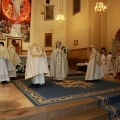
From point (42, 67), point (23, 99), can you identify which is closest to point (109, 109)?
point (23, 99)

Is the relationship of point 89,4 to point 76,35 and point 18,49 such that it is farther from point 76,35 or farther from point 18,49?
point 18,49

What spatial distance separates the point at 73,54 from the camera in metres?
16.4

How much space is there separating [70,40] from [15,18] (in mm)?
5974

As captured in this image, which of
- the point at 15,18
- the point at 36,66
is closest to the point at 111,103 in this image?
the point at 36,66

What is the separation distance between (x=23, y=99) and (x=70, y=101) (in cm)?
133

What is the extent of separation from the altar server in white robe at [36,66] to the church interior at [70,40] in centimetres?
84

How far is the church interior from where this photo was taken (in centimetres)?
386

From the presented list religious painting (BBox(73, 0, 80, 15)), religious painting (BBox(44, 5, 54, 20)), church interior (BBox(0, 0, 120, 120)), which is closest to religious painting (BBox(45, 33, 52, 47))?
church interior (BBox(0, 0, 120, 120))

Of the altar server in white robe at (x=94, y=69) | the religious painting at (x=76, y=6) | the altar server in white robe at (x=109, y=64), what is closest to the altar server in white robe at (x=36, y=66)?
the altar server in white robe at (x=94, y=69)

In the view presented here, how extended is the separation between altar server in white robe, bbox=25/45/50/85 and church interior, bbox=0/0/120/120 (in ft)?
2.75

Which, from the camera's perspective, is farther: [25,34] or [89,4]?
[25,34]

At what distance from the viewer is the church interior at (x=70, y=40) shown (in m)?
3.86

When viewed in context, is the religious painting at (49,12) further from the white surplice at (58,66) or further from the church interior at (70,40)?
the white surplice at (58,66)

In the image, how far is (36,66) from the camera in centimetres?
649
